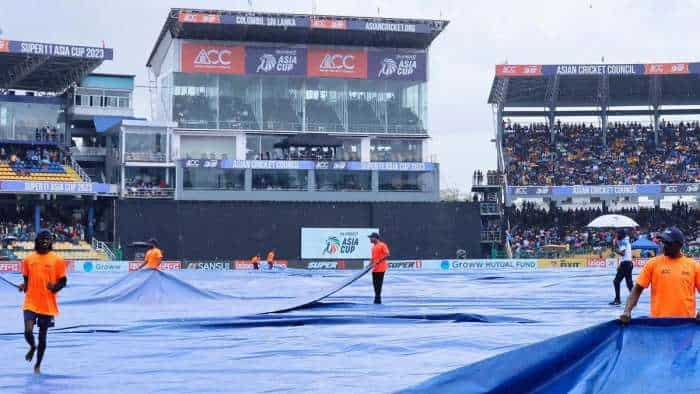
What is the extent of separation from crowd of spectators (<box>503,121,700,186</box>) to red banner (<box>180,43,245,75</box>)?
18.2 metres

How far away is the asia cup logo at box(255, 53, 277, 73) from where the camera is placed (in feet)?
216

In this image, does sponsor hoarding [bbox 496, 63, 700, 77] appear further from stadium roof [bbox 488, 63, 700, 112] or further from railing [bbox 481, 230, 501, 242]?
railing [bbox 481, 230, 501, 242]

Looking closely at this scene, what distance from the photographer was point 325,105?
67.1 m

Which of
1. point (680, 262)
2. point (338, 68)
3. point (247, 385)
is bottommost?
point (247, 385)

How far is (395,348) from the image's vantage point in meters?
14.4

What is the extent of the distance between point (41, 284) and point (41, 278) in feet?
0.25

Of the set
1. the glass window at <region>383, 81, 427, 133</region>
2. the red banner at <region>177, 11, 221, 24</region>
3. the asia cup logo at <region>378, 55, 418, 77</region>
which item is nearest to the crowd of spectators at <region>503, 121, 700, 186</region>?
the glass window at <region>383, 81, 427, 133</region>

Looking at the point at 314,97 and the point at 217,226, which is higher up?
the point at 314,97

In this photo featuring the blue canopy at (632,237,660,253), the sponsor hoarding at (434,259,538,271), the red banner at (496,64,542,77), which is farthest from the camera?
the red banner at (496,64,542,77)

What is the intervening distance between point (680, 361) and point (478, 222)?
50.5 m

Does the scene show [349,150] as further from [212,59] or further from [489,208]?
[212,59]

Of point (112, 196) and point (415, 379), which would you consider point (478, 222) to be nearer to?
point (112, 196)

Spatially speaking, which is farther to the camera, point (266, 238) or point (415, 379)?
point (266, 238)

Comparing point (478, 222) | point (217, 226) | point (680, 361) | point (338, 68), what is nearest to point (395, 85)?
point (338, 68)
